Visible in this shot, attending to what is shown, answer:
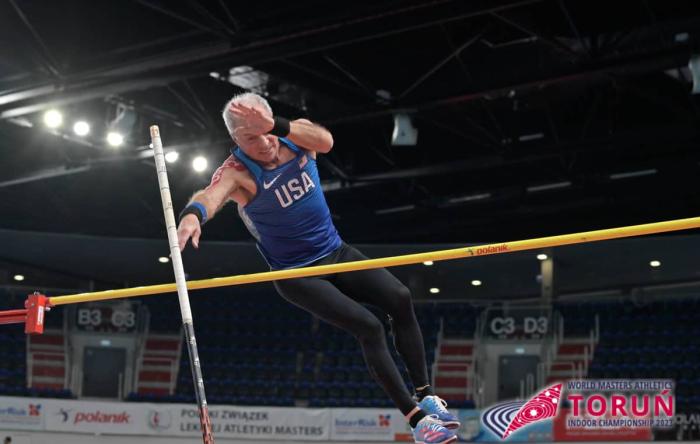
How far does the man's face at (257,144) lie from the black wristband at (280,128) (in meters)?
0.08

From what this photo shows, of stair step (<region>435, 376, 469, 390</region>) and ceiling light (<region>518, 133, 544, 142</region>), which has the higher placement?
ceiling light (<region>518, 133, 544, 142</region>)

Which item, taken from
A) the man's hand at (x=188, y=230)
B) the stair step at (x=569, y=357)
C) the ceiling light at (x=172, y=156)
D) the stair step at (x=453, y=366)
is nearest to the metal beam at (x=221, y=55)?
the ceiling light at (x=172, y=156)

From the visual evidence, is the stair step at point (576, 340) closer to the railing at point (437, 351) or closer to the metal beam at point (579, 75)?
the railing at point (437, 351)

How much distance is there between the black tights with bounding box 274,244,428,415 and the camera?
4762mm

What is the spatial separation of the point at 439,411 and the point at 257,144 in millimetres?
1563

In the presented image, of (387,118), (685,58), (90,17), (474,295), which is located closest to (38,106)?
(90,17)

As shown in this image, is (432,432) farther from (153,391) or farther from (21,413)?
(153,391)

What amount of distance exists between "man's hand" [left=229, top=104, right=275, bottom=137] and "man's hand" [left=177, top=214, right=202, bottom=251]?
0.51 meters

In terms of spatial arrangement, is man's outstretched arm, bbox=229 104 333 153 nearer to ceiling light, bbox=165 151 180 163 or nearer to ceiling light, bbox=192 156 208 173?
ceiling light, bbox=165 151 180 163

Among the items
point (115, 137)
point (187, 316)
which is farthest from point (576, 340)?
point (187, 316)

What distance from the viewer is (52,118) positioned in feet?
43.2

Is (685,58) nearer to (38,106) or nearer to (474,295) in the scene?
(38,106)

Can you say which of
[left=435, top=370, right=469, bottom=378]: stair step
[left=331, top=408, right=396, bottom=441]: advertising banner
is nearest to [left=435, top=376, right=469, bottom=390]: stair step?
[left=435, top=370, right=469, bottom=378]: stair step

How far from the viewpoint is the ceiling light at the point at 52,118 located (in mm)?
13102
